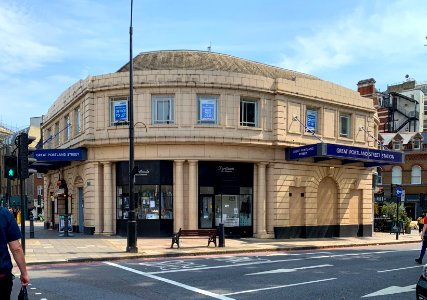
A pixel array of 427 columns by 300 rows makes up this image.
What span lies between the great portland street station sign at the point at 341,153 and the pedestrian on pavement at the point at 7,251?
64.6 ft

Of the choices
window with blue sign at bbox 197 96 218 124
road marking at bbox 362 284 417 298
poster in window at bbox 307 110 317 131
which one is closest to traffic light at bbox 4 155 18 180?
window with blue sign at bbox 197 96 218 124

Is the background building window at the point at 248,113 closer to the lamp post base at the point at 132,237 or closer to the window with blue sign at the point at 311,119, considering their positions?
the window with blue sign at the point at 311,119

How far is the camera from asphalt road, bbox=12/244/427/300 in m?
10.2

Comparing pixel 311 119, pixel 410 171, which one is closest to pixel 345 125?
pixel 311 119

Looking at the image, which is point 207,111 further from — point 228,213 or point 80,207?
point 80,207

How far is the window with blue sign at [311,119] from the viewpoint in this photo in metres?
27.2

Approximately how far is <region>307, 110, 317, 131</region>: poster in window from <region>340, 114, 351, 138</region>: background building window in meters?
2.51

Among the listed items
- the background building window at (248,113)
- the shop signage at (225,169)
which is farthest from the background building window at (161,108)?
the background building window at (248,113)

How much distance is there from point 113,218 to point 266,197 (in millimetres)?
8160

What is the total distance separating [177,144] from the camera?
79.1 ft

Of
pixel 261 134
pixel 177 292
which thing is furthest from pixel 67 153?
pixel 177 292

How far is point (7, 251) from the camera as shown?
5.47 m

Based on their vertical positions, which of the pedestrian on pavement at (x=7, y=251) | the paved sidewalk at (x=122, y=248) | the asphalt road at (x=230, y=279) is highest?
the pedestrian on pavement at (x=7, y=251)

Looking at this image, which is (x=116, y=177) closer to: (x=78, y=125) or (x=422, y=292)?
(x=78, y=125)
